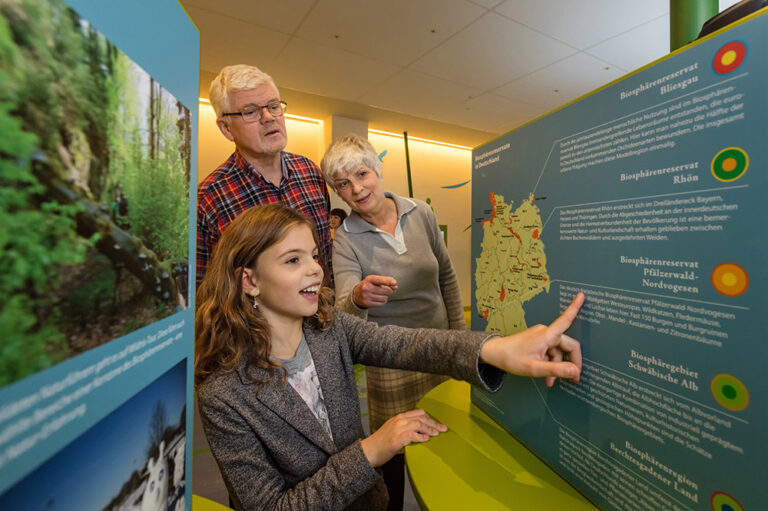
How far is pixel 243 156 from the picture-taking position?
4.26 ft

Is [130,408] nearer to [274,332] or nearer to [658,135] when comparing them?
[274,332]

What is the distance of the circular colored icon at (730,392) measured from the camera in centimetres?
42

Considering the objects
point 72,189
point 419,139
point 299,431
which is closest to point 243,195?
point 299,431

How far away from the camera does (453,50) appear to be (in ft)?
8.92

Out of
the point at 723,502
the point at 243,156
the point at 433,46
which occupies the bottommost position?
the point at 723,502

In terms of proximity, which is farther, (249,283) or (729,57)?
(249,283)

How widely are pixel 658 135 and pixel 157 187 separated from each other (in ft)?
2.03

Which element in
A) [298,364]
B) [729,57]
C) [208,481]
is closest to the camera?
[729,57]

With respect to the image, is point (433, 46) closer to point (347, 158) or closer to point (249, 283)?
point (347, 158)

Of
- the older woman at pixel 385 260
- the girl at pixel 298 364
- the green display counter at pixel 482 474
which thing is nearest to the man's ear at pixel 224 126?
the older woman at pixel 385 260

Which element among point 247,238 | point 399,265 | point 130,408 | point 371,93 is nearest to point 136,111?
point 130,408

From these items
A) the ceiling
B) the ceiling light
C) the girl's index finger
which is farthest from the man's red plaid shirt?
the ceiling light

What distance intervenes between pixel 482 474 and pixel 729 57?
0.72 metres

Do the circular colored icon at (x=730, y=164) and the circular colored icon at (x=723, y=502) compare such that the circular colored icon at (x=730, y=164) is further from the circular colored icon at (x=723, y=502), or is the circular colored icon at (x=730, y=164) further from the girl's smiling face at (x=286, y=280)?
the girl's smiling face at (x=286, y=280)
